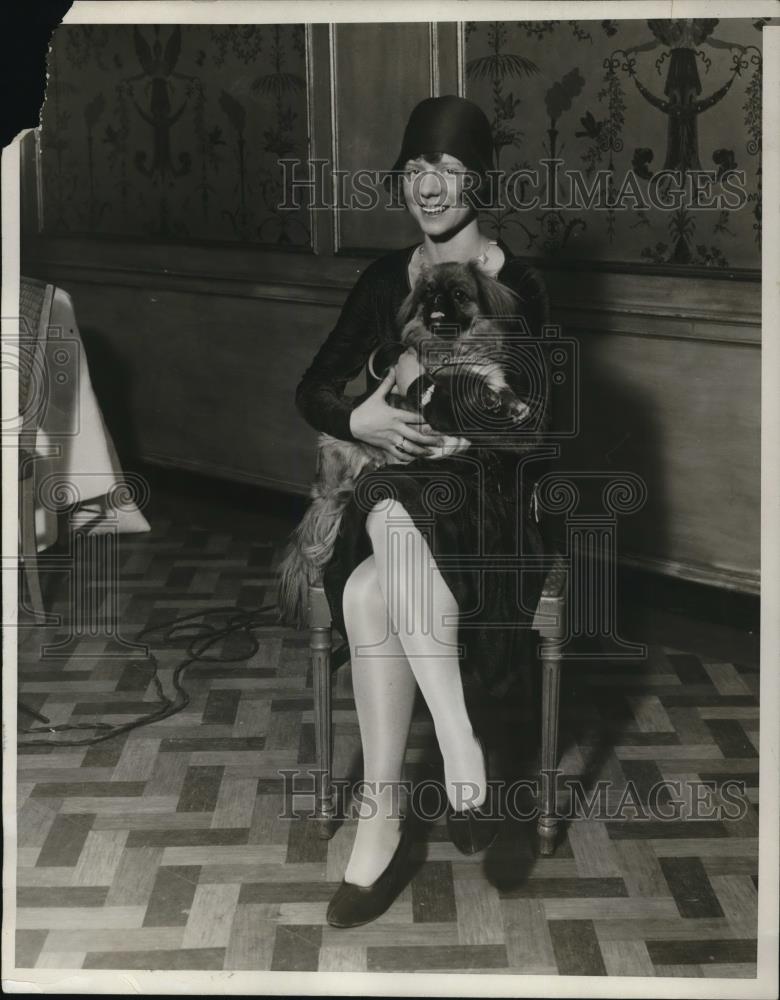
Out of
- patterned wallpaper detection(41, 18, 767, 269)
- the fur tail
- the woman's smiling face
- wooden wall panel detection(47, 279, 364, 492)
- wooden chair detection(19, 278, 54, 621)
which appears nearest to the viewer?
the woman's smiling face

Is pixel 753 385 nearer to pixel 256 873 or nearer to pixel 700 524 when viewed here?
pixel 700 524

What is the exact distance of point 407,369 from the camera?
251 cm

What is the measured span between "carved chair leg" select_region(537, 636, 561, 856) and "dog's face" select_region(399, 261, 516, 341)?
615 mm

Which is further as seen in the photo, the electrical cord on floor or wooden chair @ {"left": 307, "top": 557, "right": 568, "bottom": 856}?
the electrical cord on floor

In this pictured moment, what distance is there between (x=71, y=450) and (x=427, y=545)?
5.55 feet

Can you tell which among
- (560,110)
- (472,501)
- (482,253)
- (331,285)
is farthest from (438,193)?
(331,285)

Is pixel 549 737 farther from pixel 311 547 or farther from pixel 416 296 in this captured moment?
pixel 416 296

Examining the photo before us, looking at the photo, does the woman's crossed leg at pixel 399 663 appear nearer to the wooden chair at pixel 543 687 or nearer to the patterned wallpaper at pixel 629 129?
the wooden chair at pixel 543 687

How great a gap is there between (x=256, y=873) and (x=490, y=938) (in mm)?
463

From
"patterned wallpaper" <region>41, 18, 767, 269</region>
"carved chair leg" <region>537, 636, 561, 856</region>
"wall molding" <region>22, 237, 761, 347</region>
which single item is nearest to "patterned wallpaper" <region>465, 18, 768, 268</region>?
"patterned wallpaper" <region>41, 18, 767, 269</region>

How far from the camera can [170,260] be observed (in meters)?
4.26

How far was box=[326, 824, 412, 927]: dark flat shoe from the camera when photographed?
7.84 feet

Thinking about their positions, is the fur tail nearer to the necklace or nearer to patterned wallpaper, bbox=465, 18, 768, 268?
the necklace

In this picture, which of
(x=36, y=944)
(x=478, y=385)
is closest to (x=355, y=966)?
(x=36, y=944)
